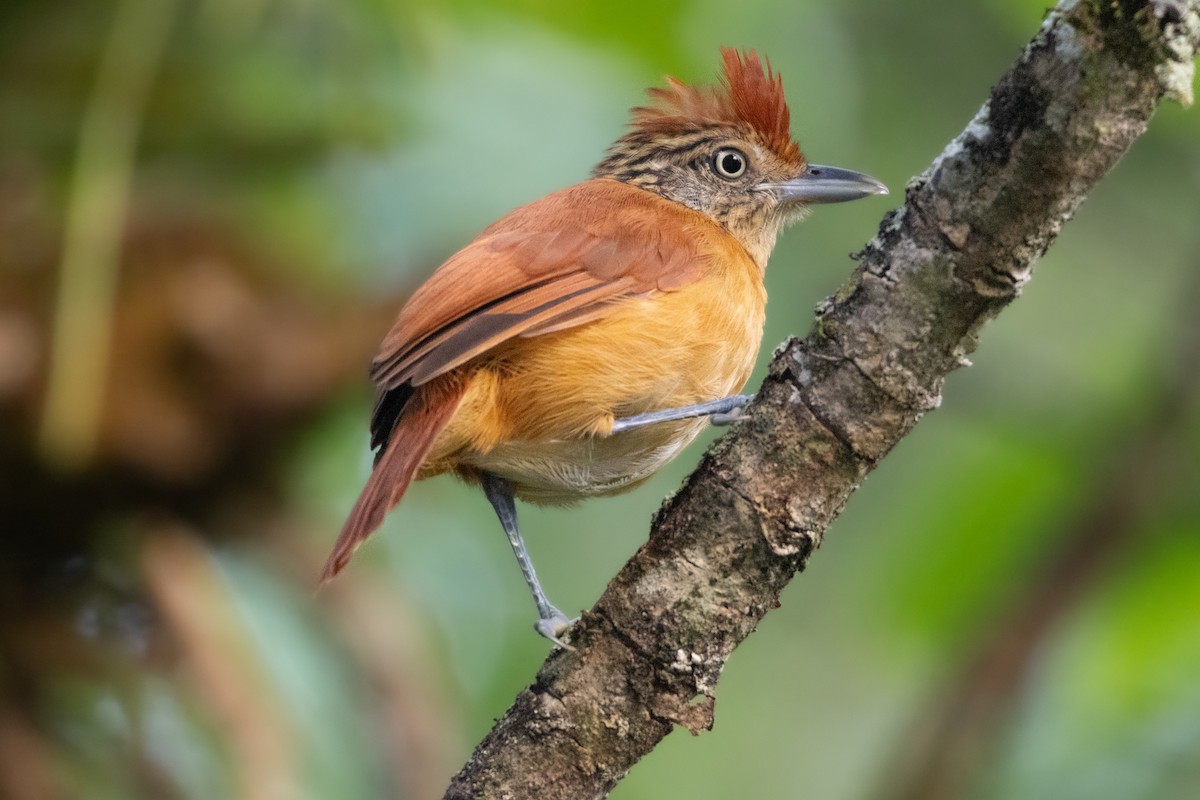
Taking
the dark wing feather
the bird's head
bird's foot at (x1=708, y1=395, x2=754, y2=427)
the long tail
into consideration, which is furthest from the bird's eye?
the long tail

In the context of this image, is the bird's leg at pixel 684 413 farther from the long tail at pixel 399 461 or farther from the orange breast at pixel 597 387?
the long tail at pixel 399 461

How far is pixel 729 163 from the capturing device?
4.60 meters

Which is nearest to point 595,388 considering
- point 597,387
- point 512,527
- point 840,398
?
point 597,387

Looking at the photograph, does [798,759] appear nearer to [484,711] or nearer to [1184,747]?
[484,711]

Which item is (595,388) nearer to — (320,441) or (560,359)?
(560,359)

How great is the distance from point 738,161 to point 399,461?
77.7 inches

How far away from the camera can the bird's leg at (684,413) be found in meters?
3.35

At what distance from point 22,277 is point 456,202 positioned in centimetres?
188

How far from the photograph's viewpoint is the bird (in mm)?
3311

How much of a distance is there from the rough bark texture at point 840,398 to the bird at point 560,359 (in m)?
0.47

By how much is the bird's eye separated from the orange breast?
3.23 feet

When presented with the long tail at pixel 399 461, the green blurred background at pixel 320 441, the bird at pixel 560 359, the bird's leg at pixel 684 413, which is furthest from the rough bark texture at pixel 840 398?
the green blurred background at pixel 320 441

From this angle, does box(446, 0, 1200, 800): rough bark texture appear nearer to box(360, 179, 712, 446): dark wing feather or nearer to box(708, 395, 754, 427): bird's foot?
box(708, 395, 754, 427): bird's foot

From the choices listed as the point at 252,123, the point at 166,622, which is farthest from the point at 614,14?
the point at 166,622
